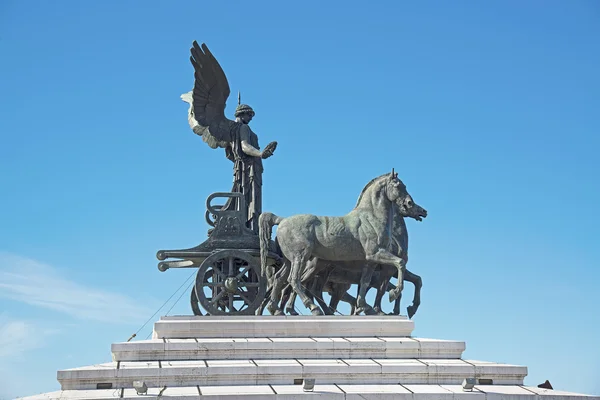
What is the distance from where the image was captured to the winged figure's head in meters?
28.3

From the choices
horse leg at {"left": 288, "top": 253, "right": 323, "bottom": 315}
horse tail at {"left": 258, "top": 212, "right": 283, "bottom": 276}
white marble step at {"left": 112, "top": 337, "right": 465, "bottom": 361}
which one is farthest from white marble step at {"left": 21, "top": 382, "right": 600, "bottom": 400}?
horse tail at {"left": 258, "top": 212, "right": 283, "bottom": 276}

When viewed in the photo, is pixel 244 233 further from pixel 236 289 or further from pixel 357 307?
pixel 357 307

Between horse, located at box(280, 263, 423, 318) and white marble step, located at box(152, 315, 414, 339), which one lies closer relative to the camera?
white marble step, located at box(152, 315, 414, 339)

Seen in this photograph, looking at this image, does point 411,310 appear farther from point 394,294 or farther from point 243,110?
point 243,110

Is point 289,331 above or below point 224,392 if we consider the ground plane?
above

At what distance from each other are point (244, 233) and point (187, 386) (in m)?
5.72

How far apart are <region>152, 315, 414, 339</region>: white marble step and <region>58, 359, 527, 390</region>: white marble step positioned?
138cm

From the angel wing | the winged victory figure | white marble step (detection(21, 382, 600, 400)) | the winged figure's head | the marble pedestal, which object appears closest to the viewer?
white marble step (detection(21, 382, 600, 400))

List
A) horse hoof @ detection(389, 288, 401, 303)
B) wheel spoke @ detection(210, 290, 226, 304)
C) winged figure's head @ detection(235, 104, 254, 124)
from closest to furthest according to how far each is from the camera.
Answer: horse hoof @ detection(389, 288, 401, 303) → wheel spoke @ detection(210, 290, 226, 304) → winged figure's head @ detection(235, 104, 254, 124)

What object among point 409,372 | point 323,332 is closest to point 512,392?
point 409,372

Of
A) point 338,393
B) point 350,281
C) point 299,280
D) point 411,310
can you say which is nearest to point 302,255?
point 299,280

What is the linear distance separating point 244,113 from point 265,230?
4.37 metres

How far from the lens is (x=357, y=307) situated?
25.1 metres

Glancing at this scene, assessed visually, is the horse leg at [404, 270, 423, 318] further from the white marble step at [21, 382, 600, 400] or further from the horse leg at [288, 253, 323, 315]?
the white marble step at [21, 382, 600, 400]
